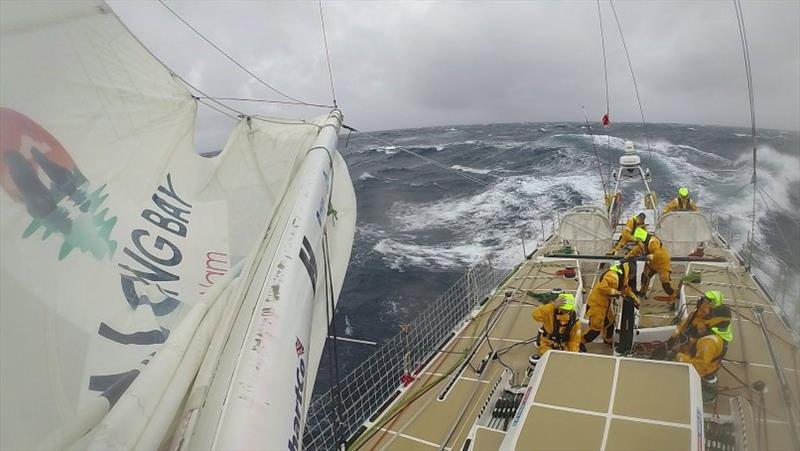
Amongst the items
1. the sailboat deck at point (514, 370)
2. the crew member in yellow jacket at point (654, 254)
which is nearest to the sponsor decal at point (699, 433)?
the sailboat deck at point (514, 370)

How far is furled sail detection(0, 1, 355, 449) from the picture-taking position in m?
1.60

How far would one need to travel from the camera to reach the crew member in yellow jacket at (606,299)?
5.90 metres

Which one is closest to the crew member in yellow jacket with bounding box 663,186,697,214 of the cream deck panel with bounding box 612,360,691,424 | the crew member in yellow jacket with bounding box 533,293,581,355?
the crew member in yellow jacket with bounding box 533,293,581,355

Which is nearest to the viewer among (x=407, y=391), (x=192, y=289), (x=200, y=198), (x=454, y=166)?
(x=192, y=289)

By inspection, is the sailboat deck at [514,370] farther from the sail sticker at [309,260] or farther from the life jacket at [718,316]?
Result: the sail sticker at [309,260]

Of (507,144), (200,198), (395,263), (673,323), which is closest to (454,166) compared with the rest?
(507,144)

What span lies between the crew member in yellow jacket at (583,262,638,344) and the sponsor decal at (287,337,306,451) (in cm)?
472

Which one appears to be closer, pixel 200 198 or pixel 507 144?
pixel 200 198

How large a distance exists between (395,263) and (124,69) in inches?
551

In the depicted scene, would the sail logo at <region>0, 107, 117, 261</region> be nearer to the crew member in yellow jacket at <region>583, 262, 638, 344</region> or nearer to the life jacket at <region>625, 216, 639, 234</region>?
the crew member in yellow jacket at <region>583, 262, 638, 344</region>

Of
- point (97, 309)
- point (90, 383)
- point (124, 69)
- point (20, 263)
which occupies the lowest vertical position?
point (90, 383)

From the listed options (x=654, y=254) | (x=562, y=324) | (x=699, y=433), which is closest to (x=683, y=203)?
(x=654, y=254)

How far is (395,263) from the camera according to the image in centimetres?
1662

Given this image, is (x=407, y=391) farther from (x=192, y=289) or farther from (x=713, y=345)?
(x=192, y=289)
